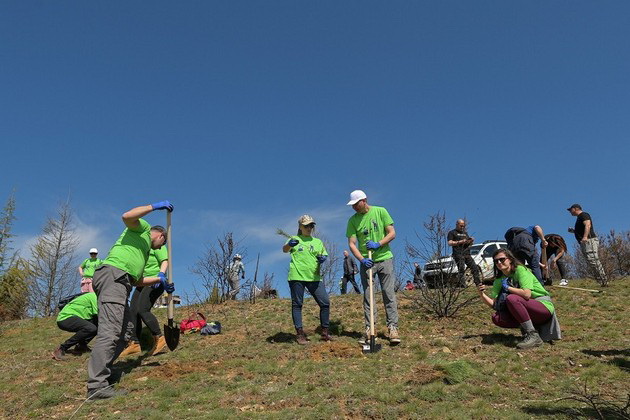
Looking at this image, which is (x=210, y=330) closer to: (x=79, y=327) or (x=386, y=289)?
(x=79, y=327)

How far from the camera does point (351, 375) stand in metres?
4.99

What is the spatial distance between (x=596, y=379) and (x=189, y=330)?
631 centimetres

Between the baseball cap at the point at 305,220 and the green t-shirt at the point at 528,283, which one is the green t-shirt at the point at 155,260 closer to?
the baseball cap at the point at 305,220

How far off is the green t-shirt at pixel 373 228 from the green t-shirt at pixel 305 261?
0.56m

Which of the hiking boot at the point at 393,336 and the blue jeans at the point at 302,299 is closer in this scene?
the hiking boot at the point at 393,336

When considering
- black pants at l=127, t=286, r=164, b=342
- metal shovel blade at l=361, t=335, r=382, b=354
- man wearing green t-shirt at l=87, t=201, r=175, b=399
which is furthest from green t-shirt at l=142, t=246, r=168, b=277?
metal shovel blade at l=361, t=335, r=382, b=354

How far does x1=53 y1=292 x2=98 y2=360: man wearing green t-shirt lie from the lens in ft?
22.3

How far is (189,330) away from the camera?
836 cm

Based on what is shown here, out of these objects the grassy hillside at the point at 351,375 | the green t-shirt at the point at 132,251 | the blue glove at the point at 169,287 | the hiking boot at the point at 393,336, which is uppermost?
the green t-shirt at the point at 132,251

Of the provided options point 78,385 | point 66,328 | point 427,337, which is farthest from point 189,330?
point 427,337

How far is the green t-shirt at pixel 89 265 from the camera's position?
1101 centimetres

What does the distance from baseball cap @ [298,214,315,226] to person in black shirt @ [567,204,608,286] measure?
717cm

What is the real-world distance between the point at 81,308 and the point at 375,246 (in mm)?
4454

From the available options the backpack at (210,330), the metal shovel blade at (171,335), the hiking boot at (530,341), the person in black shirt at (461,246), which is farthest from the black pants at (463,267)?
the metal shovel blade at (171,335)
